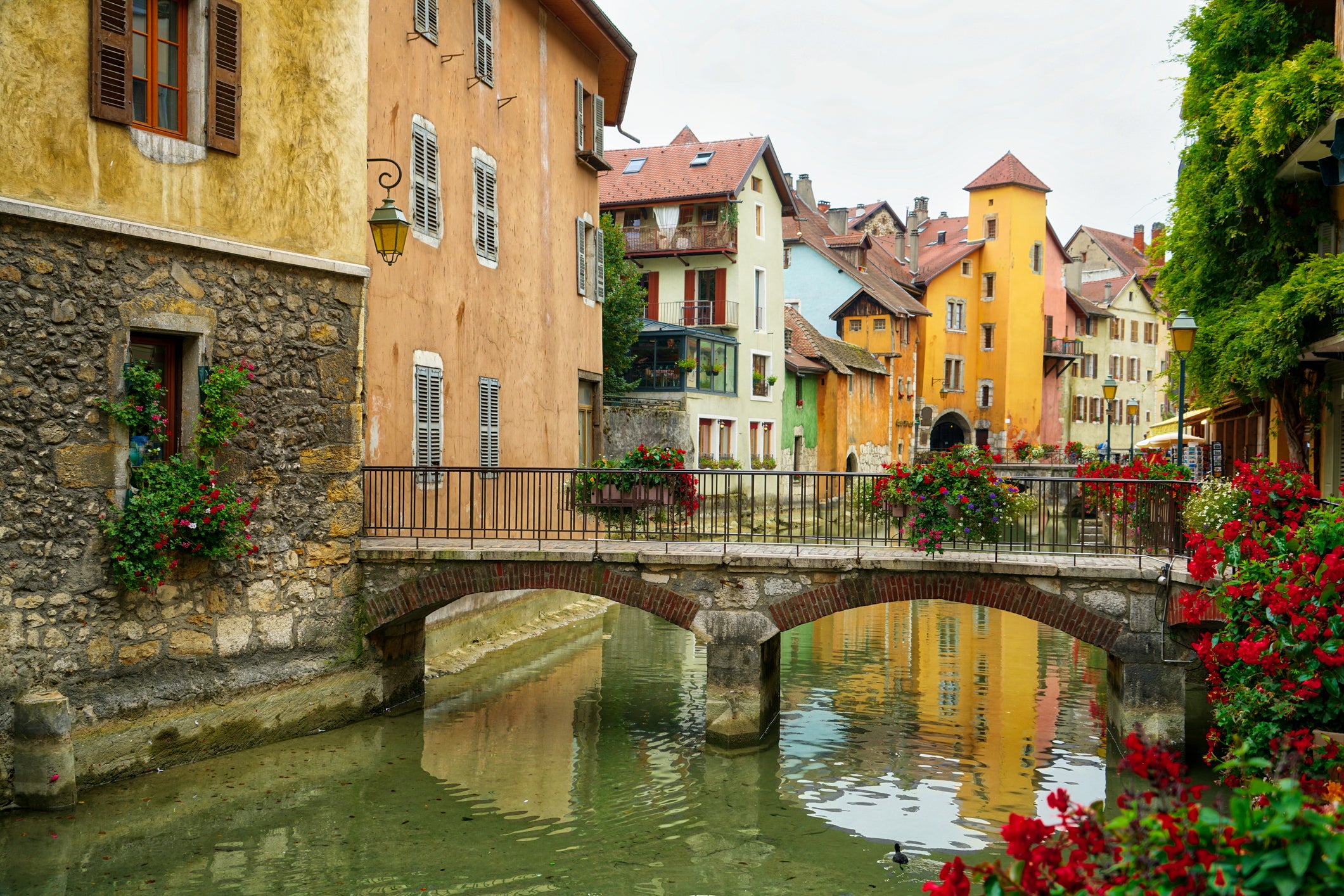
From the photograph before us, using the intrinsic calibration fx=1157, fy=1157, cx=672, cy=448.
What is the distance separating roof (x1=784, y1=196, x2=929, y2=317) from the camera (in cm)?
4853

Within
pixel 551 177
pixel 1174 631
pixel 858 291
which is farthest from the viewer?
pixel 858 291

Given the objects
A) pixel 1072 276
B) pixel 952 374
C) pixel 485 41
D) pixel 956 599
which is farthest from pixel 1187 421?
pixel 1072 276

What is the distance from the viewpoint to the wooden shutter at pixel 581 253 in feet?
65.6

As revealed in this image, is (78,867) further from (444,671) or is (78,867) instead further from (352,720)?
(444,671)

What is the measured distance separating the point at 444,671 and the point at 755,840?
683 centimetres

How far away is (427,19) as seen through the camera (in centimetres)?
1427

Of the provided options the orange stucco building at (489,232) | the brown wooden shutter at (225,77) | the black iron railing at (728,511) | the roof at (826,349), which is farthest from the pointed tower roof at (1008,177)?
the brown wooden shutter at (225,77)

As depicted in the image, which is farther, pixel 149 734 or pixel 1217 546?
pixel 149 734

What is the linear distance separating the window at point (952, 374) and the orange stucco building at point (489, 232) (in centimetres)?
3693

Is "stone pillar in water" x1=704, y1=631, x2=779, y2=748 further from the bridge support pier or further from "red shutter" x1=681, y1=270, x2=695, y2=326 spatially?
"red shutter" x1=681, y1=270, x2=695, y2=326

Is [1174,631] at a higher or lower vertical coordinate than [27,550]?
lower

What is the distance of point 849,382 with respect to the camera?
148 ft

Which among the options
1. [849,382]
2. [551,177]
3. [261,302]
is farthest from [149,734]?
[849,382]

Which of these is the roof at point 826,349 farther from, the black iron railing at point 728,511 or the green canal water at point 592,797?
the black iron railing at point 728,511
